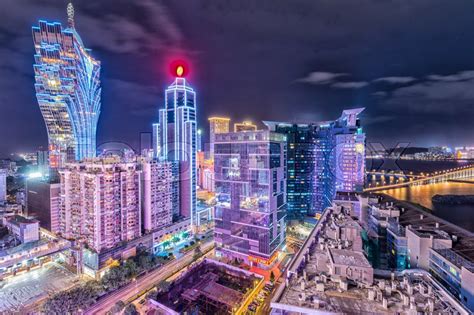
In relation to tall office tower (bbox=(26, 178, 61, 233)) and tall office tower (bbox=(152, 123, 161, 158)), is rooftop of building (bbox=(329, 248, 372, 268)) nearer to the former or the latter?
tall office tower (bbox=(26, 178, 61, 233))

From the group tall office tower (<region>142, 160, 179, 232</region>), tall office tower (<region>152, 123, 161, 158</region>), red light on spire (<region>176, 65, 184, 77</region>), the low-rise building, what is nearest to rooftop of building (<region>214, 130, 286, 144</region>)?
tall office tower (<region>142, 160, 179, 232</region>)

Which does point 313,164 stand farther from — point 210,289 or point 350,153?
point 210,289

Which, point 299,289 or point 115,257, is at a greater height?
point 299,289

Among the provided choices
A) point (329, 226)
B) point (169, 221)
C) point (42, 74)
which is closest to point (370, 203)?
point (329, 226)

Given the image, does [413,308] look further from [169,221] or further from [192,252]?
[169,221]

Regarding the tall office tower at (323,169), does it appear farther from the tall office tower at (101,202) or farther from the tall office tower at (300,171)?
the tall office tower at (101,202)
